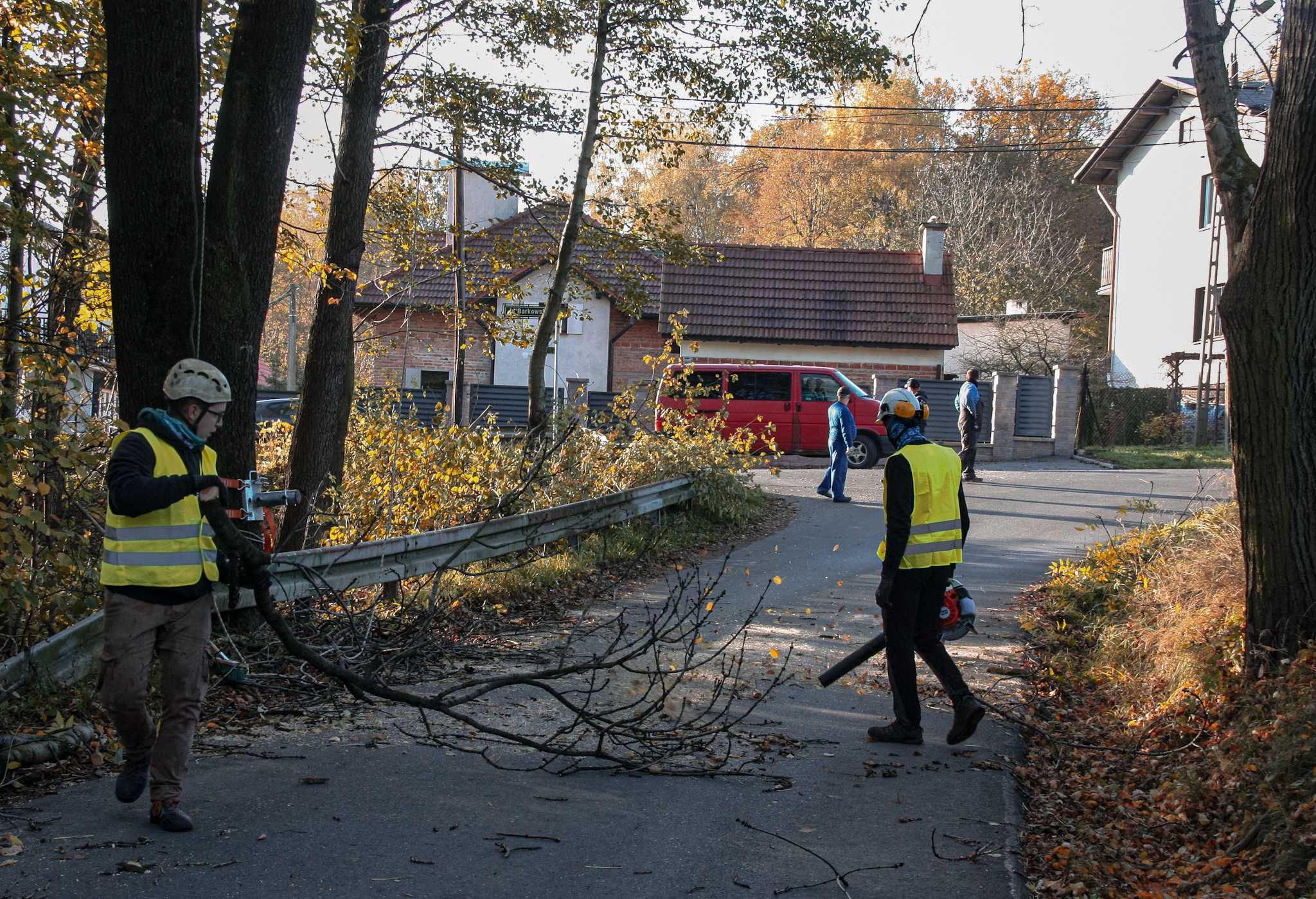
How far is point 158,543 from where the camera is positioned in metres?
5.00

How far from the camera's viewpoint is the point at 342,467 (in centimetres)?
1366

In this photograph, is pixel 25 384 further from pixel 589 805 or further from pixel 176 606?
pixel 589 805

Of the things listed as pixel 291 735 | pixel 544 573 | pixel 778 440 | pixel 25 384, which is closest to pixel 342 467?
pixel 544 573

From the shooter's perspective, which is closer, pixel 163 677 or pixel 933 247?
pixel 163 677

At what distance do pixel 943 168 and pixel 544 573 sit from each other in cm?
4379

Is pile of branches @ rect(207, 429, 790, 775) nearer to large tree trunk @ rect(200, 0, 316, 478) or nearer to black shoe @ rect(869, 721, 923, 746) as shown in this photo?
black shoe @ rect(869, 721, 923, 746)

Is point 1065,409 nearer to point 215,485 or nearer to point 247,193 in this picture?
point 247,193

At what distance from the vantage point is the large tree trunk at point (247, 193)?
753 cm

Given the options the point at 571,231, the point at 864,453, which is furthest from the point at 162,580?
the point at 864,453

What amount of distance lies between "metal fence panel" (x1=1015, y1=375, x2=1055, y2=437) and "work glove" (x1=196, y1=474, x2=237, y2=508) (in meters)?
25.7

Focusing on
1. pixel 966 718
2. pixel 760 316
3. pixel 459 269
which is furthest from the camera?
pixel 760 316

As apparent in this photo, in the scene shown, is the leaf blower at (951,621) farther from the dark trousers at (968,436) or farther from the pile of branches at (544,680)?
Answer: the dark trousers at (968,436)

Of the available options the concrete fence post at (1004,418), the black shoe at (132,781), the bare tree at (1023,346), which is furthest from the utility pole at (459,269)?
the bare tree at (1023,346)

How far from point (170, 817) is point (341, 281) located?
850cm
